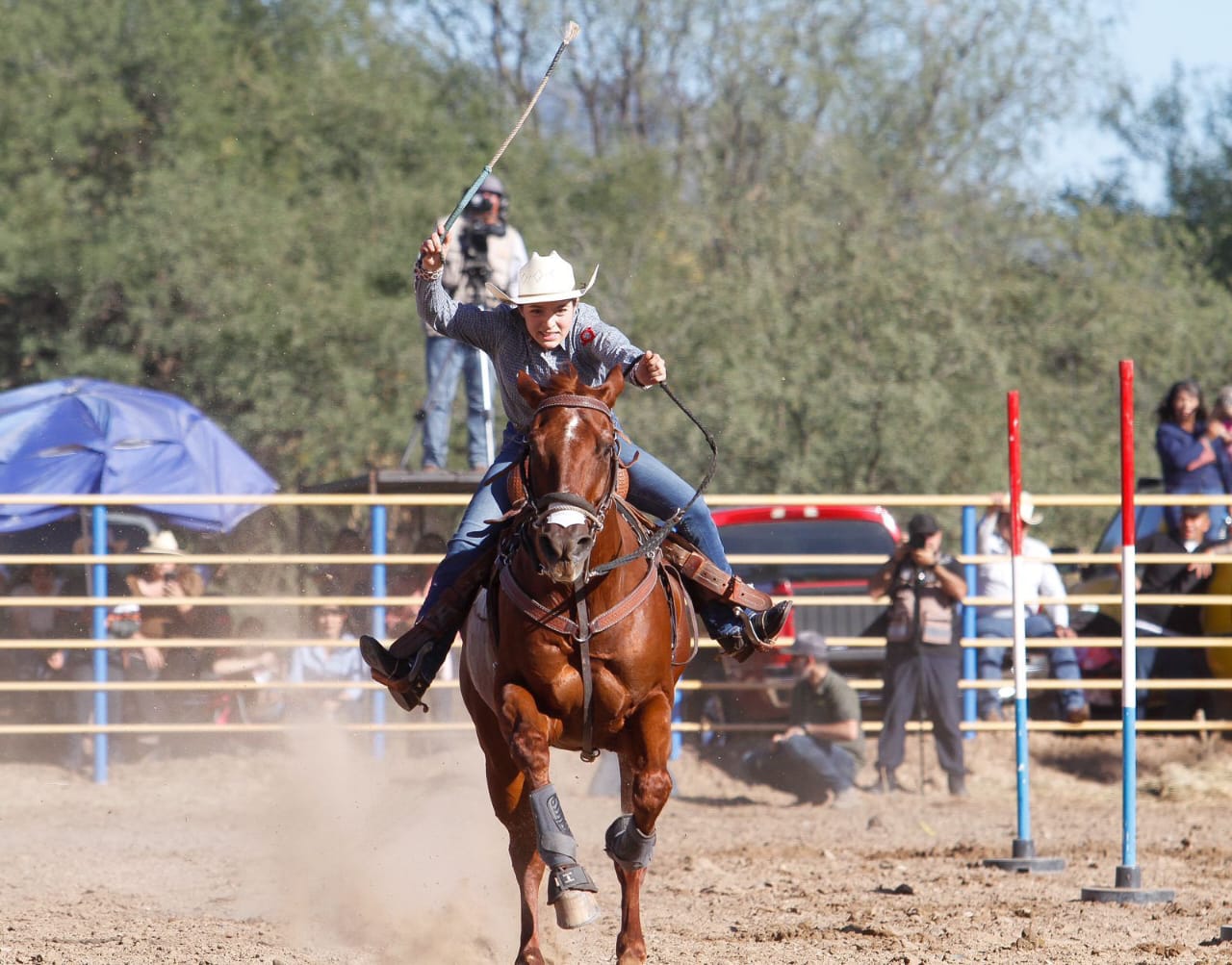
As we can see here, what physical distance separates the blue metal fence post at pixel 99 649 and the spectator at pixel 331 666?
127 cm

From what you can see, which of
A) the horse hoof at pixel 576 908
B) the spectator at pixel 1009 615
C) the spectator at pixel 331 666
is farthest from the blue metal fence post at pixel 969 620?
the horse hoof at pixel 576 908

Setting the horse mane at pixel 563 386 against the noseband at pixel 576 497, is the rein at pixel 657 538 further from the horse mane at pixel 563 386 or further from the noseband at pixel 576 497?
the horse mane at pixel 563 386

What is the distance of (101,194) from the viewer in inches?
858

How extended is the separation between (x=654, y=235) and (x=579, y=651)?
60.1 ft

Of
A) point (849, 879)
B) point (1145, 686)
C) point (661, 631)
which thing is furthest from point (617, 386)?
point (1145, 686)

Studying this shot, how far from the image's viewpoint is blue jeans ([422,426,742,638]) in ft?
21.1

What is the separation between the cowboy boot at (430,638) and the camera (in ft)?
21.0

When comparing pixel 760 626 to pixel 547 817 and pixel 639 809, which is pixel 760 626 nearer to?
pixel 639 809

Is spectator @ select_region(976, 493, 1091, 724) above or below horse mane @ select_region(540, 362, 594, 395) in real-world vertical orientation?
below

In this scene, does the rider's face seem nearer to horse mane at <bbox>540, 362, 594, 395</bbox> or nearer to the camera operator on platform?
horse mane at <bbox>540, 362, 594, 395</bbox>

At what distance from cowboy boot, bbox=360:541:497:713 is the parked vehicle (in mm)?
4980

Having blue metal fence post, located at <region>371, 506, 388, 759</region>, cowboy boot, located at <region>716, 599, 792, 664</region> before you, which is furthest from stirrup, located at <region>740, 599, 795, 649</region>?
blue metal fence post, located at <region>371, 506, 388, 759</region>

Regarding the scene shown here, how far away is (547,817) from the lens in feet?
18.8

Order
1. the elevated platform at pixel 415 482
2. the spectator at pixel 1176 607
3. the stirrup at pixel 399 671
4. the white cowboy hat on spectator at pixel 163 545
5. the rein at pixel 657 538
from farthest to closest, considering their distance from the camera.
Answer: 1. the spectator at pixel 1176 607
2. the white cowboy hat on spectator at pixel 163 545
3. the elevated platform at pixel 415 482
4. the stirrup at pixel 399 671
5. the rein at pixel 657 538
